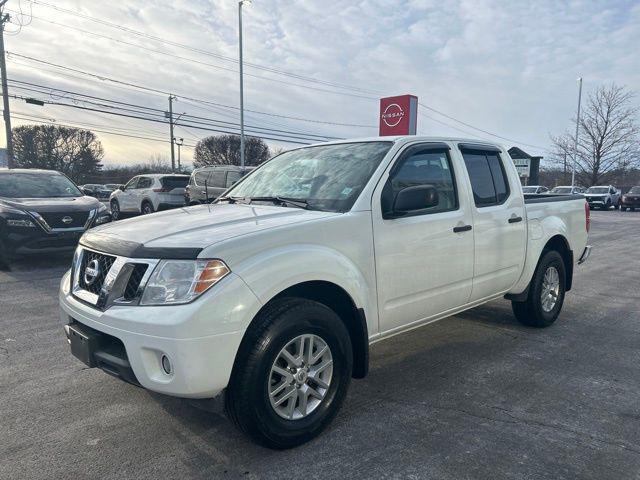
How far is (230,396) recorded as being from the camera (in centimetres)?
260

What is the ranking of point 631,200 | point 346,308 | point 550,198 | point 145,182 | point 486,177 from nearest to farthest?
point 346,308
point 486,177
point 550,198
point 145,182
point 631,200

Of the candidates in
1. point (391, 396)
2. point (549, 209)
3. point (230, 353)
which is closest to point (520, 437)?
point (391, 396)

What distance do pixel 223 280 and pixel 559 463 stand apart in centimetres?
212

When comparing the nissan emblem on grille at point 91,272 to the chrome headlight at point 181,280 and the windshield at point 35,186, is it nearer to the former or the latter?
the chrome headlight at point 181,280

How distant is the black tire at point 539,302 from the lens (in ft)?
16.5

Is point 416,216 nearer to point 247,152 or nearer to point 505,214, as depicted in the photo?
point 505,214

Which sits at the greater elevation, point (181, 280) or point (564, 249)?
point (181, 280)

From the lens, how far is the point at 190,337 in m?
2.40

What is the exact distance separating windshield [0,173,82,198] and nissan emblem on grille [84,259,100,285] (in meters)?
6.94

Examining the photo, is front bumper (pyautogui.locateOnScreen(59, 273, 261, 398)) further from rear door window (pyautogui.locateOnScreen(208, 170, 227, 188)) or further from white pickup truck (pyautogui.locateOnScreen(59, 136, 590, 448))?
rear door window (pyautogui.locateOnScreen(208, 170, 227, 188))

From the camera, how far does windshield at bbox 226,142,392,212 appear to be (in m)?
3.43

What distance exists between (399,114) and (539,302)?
10.9 meters

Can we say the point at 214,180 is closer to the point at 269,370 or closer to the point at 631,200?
the point at 269,370

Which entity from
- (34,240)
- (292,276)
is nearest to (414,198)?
(292,276)
